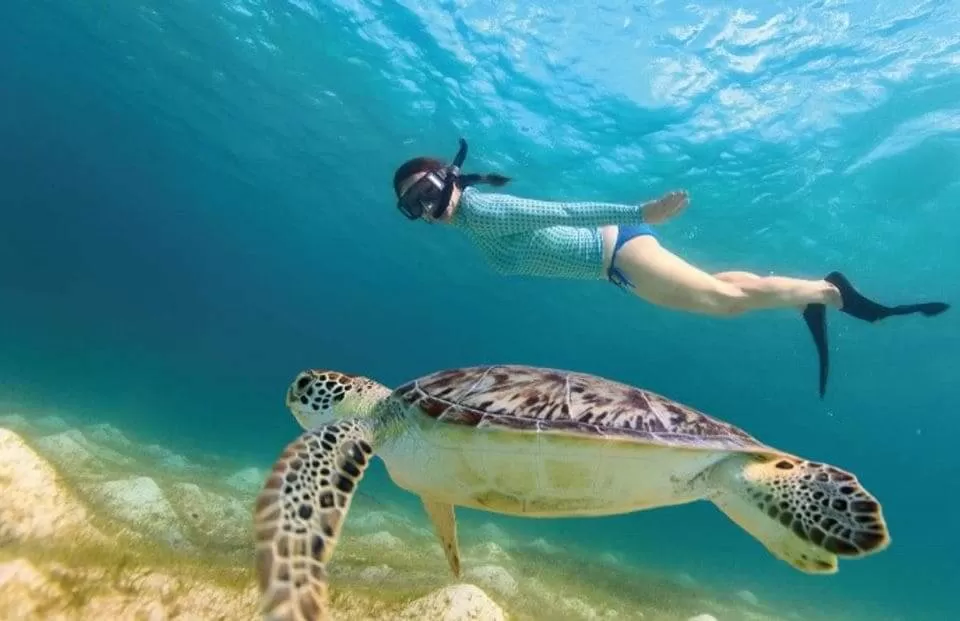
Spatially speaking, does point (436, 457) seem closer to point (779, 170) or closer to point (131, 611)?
point (131, 611)

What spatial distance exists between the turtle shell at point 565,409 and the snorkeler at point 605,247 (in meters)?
2.18

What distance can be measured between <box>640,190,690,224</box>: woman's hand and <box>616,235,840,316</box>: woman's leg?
21.7 inches

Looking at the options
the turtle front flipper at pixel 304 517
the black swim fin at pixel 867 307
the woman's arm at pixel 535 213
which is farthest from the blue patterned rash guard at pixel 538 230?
the turtle front flipper at pixel 304 517

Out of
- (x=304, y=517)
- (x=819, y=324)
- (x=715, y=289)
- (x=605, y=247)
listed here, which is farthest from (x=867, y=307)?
(x=304, y=517)

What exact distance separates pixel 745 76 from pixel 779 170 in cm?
412

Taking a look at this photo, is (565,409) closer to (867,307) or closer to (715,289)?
(715,289)

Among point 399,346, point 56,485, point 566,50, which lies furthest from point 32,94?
point 399,346

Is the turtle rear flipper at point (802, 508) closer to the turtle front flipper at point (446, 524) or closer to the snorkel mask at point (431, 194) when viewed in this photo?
the turtle front flipper at point (446, 524)

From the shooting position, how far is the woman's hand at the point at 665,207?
16.0ft

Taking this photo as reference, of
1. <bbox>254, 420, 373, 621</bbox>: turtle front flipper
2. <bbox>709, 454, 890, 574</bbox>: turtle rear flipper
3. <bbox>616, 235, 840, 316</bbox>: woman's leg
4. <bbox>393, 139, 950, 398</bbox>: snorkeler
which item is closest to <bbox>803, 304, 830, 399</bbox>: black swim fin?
<bbox>393, 139, 950, 398</bbox>: snorkeler

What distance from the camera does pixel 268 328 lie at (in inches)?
3009

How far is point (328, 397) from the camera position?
352 centimetres

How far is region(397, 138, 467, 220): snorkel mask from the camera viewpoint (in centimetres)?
484

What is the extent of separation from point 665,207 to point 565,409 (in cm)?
289
